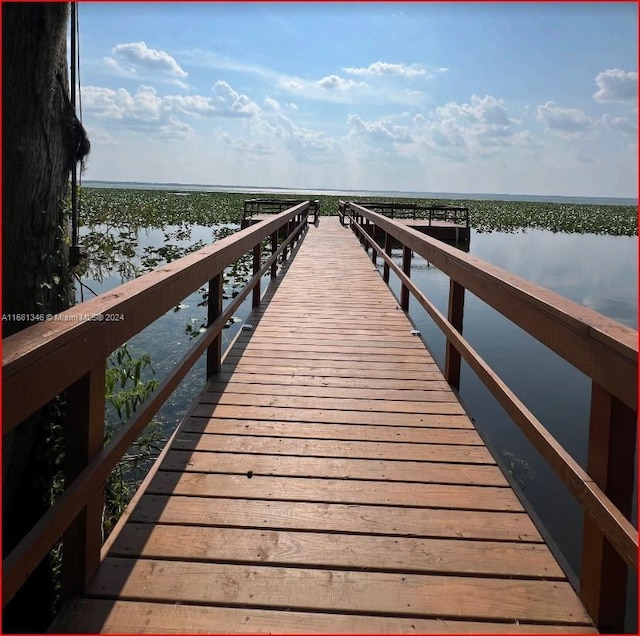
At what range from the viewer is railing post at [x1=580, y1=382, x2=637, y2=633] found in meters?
1.45

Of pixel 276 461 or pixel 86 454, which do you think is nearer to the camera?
pixel 86 454

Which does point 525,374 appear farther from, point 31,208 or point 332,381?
point 31,208

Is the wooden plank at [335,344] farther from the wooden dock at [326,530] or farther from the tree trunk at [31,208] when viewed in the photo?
the tree trunk at [31,208]

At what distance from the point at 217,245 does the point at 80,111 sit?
3.23ft

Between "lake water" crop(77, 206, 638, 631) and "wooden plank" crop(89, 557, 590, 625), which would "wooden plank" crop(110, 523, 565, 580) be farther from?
"lake water" crop(77, 206, 638, 631)

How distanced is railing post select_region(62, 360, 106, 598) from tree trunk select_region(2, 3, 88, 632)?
0.64 m

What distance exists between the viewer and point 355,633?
153 centimetres

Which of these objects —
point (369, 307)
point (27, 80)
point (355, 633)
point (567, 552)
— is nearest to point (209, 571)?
point (355, 633)

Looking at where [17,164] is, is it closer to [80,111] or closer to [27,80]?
[27,80]

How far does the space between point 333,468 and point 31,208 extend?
62.5 inches

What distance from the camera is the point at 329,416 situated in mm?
3041

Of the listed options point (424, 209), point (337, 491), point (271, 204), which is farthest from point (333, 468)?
point (271, 204)

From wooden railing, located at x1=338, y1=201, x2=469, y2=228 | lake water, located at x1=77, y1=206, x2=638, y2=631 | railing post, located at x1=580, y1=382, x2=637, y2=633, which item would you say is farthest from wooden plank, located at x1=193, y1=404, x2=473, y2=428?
wooden railing, located at x1=338, y1=201, x2=469, y2=228

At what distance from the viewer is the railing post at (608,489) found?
1453mm
